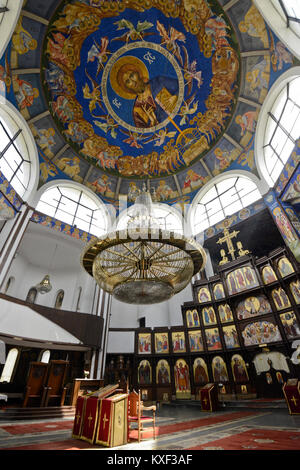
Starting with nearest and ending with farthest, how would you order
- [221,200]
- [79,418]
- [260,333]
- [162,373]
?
1. [79,418]
2. [260,333]
3. [162,373]
4. [221,200]

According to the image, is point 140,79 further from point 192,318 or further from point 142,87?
point 192,318

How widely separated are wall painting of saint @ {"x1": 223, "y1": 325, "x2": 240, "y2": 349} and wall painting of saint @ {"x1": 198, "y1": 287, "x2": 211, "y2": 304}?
4.79 feet

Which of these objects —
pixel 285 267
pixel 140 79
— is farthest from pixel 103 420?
pixel 140 79

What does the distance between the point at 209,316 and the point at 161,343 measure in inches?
102

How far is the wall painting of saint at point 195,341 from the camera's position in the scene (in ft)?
32.6

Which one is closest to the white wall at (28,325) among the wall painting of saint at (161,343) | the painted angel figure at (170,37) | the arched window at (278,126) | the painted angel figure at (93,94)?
the wall painting of saint at (161,343)

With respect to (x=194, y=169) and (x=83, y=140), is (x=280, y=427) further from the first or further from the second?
(x=83, y=140)

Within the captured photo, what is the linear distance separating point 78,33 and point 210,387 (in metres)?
15.3

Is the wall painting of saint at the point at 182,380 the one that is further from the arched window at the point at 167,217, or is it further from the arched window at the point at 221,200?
the arched window at the point at 167,217

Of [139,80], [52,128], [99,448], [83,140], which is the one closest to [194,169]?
[139,80]

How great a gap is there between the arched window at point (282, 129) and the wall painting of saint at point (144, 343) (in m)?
9.42

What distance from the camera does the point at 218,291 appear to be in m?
10.6

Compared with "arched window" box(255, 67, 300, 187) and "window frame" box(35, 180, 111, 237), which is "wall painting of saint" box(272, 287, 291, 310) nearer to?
"arched window" box(255, 67, 300, 187)

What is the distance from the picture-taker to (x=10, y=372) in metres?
10.1
